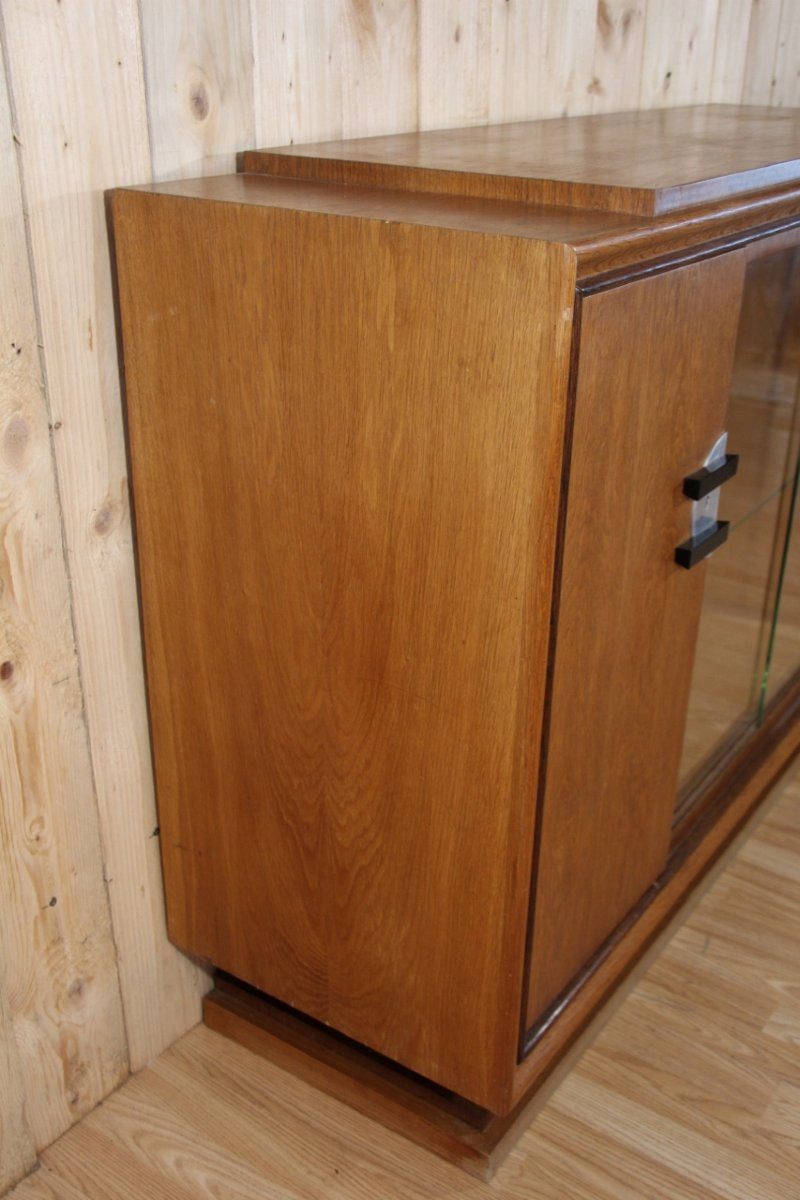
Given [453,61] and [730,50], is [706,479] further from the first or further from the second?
[730,50]

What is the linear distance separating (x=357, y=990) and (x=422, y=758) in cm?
31

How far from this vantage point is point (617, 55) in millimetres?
1740

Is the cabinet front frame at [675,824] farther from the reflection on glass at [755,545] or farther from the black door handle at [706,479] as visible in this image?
the black door handle at [706,479]

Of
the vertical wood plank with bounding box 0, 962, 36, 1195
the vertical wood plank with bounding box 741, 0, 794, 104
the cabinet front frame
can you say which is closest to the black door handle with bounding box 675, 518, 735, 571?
the cabinet front frame

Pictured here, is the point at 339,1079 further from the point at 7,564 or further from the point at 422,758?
the point at 7,564

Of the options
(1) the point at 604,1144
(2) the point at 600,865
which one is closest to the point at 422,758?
(2) the point at 600,865

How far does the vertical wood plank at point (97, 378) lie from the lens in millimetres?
1003

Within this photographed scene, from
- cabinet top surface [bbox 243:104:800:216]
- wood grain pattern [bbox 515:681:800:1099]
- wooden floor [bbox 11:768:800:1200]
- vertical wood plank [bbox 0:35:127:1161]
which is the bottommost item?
wooden floor [bbox 11:768:800:1200]

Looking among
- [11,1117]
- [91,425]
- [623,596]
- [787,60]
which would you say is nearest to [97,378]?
[91,425]

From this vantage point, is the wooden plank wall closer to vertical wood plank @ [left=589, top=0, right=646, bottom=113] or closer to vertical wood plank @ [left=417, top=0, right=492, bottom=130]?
vertical wood plank @ [left=417, top=0, right=492, bottom=130]

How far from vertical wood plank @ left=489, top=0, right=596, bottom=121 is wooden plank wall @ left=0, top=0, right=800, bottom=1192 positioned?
1 centimetres

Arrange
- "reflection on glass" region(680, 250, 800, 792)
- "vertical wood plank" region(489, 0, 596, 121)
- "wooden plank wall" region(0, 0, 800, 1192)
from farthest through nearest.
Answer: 1. "vertical wood plank" region(489, 0, 596, 121)
2. "reflection on glass" region(680, 250, 800, 792)
3. "wooden plank wall" region(0, 0, 800, 1192)

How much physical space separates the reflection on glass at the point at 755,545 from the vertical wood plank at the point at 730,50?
A: 82cm

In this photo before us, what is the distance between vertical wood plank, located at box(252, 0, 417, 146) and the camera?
1189 mm
